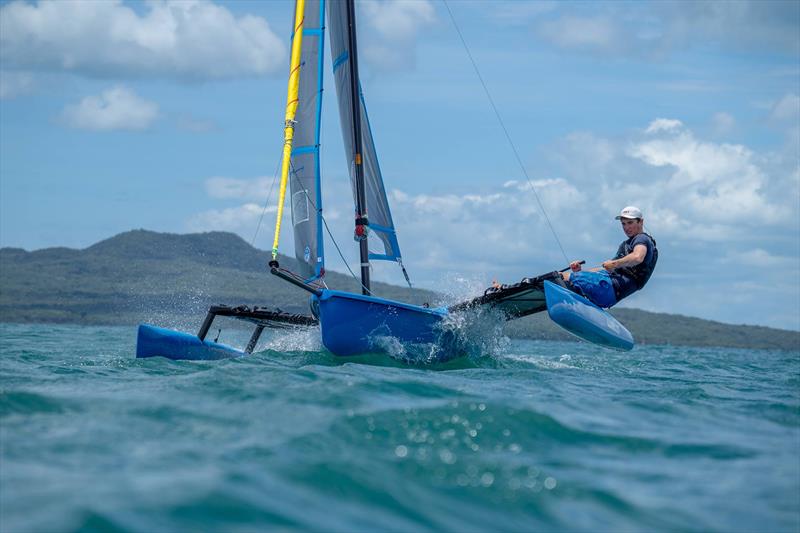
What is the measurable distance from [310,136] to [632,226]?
207 inches

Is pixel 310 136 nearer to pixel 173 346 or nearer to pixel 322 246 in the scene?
pixel 322 246

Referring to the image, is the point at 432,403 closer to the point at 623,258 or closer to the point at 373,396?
the point at 373,396

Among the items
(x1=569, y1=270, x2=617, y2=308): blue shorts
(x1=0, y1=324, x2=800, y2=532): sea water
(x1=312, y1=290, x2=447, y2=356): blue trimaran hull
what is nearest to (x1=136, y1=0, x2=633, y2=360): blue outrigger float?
(x1=312, y1=290, x2=447, y2=356): blue trimaran hull

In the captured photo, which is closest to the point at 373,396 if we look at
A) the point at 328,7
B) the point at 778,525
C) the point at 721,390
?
the point at 778,525

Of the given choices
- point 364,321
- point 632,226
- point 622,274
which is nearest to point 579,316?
point 622,274

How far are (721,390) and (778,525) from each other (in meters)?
6.66

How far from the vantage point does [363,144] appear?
55.4 feet

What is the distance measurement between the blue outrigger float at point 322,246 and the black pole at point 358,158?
2cm

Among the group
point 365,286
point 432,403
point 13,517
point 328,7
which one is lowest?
point 13,517

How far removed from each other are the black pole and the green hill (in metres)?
60.3

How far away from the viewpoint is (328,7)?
655 inches

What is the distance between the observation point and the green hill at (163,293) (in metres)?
98.6

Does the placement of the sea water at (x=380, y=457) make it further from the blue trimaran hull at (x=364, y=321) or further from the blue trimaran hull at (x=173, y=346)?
the blue trimaran hull at (x=173, y=346)

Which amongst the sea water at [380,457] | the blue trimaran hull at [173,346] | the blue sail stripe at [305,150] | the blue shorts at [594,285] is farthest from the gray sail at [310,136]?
→ the sea water at [380,457]
